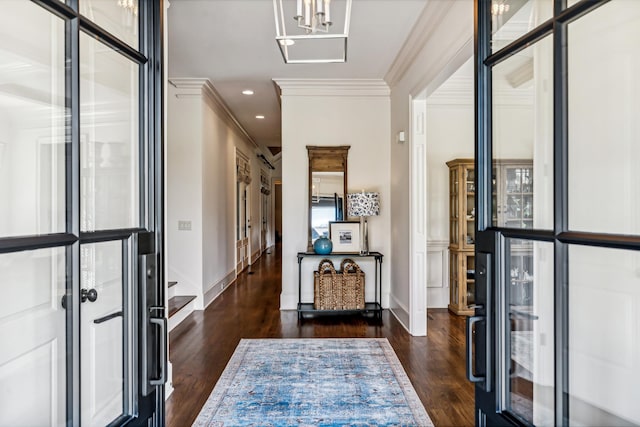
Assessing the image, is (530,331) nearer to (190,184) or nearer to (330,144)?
(330,144)

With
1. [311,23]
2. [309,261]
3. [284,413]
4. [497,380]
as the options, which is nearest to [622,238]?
[497,380]

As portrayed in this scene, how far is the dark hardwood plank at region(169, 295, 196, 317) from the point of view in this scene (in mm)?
4023

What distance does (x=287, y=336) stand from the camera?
3.76 metres

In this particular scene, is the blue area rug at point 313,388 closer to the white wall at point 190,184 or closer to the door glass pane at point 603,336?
the door glass pane at point 603,336

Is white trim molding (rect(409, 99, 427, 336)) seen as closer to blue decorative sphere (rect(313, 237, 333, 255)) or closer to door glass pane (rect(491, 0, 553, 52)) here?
blue decorative sphere (rect(313, 237, 333, 255))

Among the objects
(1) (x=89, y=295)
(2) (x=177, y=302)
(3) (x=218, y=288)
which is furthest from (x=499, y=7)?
(3) (x=218, y=288)

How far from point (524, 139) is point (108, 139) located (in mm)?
1275

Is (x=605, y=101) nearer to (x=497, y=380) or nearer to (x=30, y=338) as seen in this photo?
(x=497, y=380)

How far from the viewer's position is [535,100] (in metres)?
1.06

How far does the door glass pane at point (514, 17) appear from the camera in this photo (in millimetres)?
1007

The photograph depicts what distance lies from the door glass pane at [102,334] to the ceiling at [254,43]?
2477mm

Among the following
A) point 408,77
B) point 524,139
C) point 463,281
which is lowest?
point 463,281

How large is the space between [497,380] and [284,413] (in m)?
1.54

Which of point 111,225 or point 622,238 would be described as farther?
point 111,225
